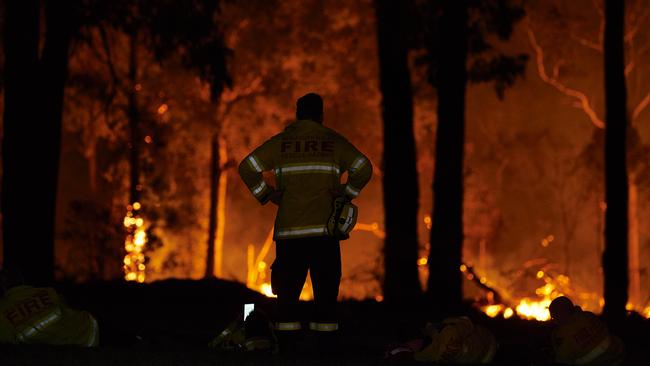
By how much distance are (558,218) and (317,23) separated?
38417 millimetres

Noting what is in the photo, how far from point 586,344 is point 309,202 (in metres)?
2.36

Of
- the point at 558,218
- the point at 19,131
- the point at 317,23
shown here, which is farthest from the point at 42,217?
the point at 558,218

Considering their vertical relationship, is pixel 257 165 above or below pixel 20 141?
below

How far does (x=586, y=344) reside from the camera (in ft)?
28.9

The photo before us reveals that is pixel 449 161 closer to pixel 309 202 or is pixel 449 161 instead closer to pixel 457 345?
pixel 309 202

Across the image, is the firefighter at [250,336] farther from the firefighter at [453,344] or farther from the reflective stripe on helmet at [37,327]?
the reflective stripe on helmet at [37,327]

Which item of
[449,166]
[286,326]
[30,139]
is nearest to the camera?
[286,326]

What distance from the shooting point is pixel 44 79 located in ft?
57.6

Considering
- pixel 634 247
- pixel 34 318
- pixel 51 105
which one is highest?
pixel 51 105

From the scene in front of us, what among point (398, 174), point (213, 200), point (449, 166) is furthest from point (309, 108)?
point (213, 200)

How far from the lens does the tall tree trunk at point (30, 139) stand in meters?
17.4

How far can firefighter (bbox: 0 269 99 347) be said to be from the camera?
27.3ft

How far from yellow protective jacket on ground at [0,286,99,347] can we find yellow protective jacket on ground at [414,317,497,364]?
2526 millimetres

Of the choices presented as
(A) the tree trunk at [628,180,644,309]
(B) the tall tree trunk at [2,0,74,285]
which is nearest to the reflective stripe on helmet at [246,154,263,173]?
(B) the tall tree trunk at [2,0,74,285]
